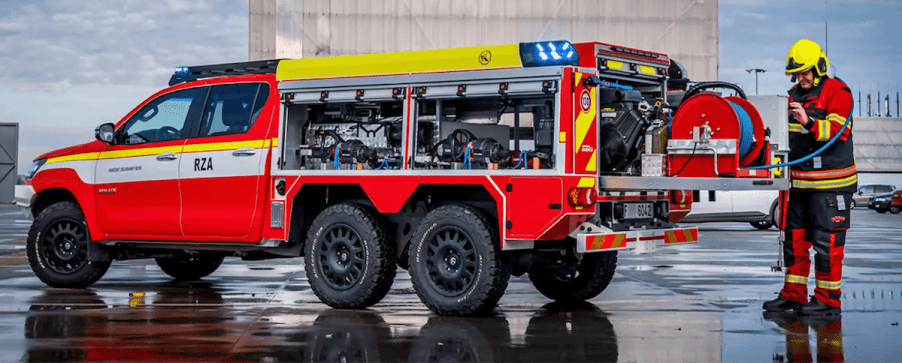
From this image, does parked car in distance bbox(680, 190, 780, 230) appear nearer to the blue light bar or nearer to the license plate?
the license plate

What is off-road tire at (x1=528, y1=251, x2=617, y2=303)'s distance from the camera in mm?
10078

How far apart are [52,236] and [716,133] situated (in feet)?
22.7

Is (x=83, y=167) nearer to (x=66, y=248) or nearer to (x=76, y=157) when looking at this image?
(x=76, y=157)

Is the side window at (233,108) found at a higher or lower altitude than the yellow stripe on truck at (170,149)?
higher

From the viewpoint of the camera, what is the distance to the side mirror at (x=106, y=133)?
35.7 feet

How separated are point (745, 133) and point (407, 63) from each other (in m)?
2.80

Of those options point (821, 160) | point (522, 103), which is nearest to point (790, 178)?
point (821, 160)

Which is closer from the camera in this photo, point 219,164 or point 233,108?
point 219,164

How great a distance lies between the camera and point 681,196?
9.91 metres

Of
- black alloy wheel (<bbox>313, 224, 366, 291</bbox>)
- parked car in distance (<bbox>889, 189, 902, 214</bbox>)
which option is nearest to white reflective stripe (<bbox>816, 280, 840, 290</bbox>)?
black alloy wheel (<bbox>313, 224, 366, 291</bbox>)

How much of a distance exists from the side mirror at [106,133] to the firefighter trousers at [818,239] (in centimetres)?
643

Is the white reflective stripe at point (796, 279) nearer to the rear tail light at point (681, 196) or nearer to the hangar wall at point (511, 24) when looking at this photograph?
the rear tail light at point (681, 196)

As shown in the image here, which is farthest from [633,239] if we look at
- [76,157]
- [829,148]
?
[76,157]

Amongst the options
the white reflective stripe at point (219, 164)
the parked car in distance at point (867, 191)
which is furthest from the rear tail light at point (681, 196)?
the parked car in distance at point (867, 191)
